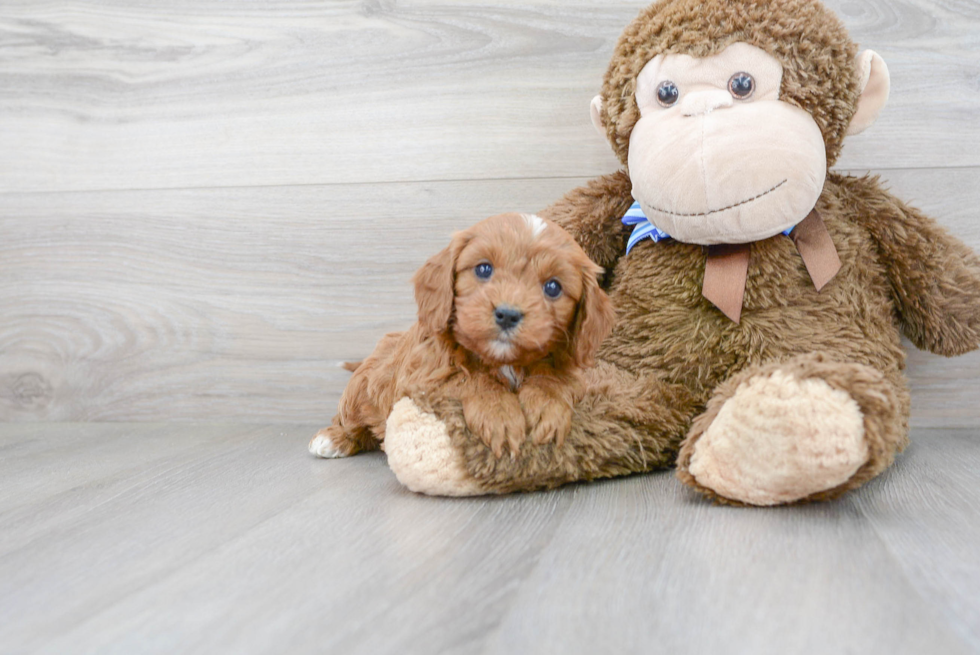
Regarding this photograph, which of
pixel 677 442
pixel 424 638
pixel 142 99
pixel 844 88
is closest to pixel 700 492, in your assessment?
pixel 677 442

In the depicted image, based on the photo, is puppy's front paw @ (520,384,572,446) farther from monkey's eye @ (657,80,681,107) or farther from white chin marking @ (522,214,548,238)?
monkey's eye @ (657,80,681,107)

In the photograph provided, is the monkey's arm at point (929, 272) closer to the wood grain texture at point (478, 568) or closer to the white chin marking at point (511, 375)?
the wood grain texture at point (478, 568)

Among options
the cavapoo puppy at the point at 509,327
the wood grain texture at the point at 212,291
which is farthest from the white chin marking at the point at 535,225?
the wood grain texture at the point at 212,291

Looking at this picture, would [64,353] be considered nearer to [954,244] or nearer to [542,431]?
[542,431]

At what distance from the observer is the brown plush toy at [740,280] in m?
0.88

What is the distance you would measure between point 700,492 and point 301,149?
102cm

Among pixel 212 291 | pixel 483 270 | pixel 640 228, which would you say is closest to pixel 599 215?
pixel 640 228

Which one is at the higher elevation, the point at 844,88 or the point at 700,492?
the point at 844,88

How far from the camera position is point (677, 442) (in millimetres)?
1106

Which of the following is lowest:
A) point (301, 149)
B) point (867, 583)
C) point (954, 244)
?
point (867, 583)

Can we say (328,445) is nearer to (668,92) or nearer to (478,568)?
(478,568)

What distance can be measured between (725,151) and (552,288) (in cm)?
29

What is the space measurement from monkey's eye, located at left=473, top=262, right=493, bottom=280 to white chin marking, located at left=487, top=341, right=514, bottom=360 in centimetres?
8

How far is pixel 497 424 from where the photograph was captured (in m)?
0.96
